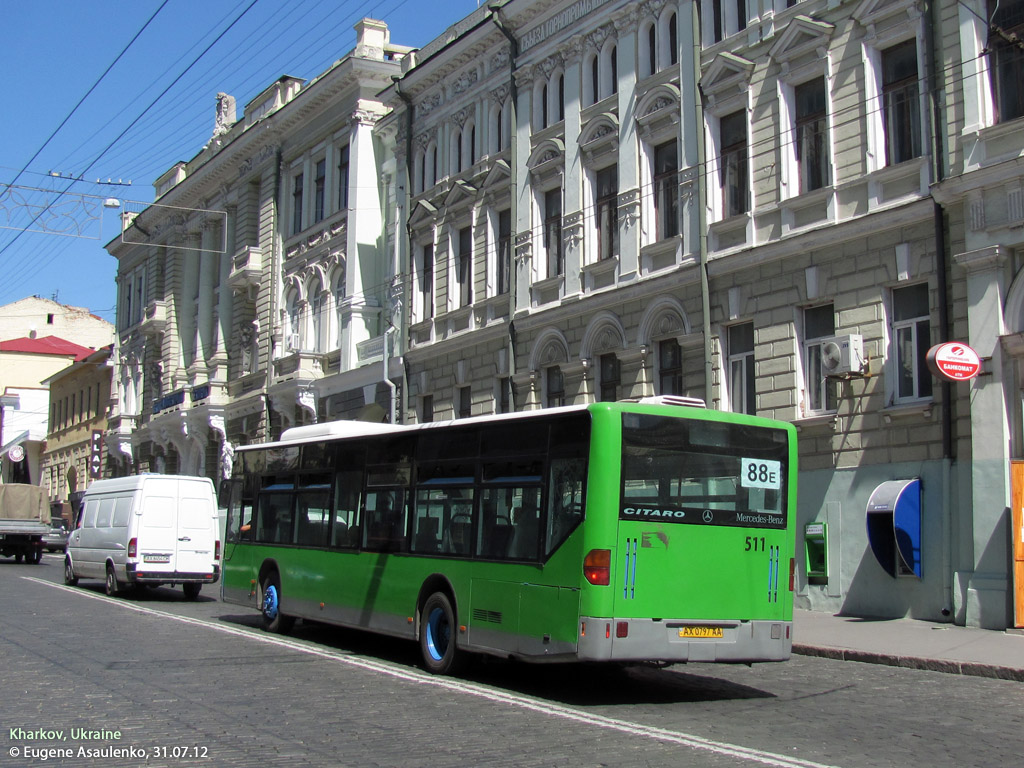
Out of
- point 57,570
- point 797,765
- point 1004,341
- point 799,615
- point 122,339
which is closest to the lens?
point 797,765

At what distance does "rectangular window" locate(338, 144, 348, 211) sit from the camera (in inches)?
1404

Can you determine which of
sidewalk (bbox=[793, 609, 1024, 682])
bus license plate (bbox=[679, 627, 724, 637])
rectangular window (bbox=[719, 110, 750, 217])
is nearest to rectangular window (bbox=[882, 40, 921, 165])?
rectangular window (bbox=[719, 110, 750, 217])

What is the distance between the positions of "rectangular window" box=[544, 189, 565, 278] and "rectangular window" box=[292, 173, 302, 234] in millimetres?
14966

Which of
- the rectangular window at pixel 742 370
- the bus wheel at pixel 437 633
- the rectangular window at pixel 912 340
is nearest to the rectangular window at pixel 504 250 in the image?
the rectangular window at pixel 742 370

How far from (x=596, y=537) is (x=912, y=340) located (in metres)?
9.21

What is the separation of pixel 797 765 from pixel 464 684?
4.61 m

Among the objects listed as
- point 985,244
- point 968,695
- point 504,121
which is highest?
point 504,121

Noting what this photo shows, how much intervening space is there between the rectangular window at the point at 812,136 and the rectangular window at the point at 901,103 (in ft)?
3.89

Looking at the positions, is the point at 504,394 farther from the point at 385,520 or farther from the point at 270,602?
the point at 385,520

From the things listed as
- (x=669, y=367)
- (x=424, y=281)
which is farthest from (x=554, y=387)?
(x=424, y=281)

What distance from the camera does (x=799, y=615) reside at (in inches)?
733

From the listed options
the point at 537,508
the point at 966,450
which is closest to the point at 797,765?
the point at 537,508

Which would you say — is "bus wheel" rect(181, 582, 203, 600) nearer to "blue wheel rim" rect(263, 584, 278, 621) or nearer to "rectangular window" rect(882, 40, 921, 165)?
"blue wheel rim" rect(263, 584, 278, 621)

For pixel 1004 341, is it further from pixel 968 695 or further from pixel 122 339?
pixel 122 339
